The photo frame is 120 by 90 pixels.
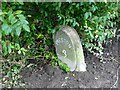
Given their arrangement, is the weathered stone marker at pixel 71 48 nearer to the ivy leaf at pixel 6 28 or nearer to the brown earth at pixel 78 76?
the brown earth at pixel 78 76

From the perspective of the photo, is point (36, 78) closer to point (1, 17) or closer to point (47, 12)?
point (47, 12)

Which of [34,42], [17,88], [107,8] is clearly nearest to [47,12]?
[34,42]

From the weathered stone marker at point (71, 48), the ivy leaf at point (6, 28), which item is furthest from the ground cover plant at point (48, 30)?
the ivy leaf at point (6, 28)

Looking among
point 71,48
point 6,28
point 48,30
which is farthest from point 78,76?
point 6,28

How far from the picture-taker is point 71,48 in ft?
7.62

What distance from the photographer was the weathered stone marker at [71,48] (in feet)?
7.59

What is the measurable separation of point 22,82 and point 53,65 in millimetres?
321

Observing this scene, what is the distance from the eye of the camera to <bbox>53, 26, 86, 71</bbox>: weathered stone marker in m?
2.31

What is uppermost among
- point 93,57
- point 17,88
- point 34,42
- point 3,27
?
point 3,27

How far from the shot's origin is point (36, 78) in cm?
231

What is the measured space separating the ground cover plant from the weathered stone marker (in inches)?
2.2

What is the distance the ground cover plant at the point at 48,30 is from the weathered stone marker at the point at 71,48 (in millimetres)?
55

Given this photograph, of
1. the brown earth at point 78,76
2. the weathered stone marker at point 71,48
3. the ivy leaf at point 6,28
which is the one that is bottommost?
the brown earth at point 78,76

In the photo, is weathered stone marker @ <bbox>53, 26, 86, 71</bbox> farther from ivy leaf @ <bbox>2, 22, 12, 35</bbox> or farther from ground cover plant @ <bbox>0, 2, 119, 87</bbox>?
ivy leaf @ <bbox>2, 22, 12, 35</bbox>
